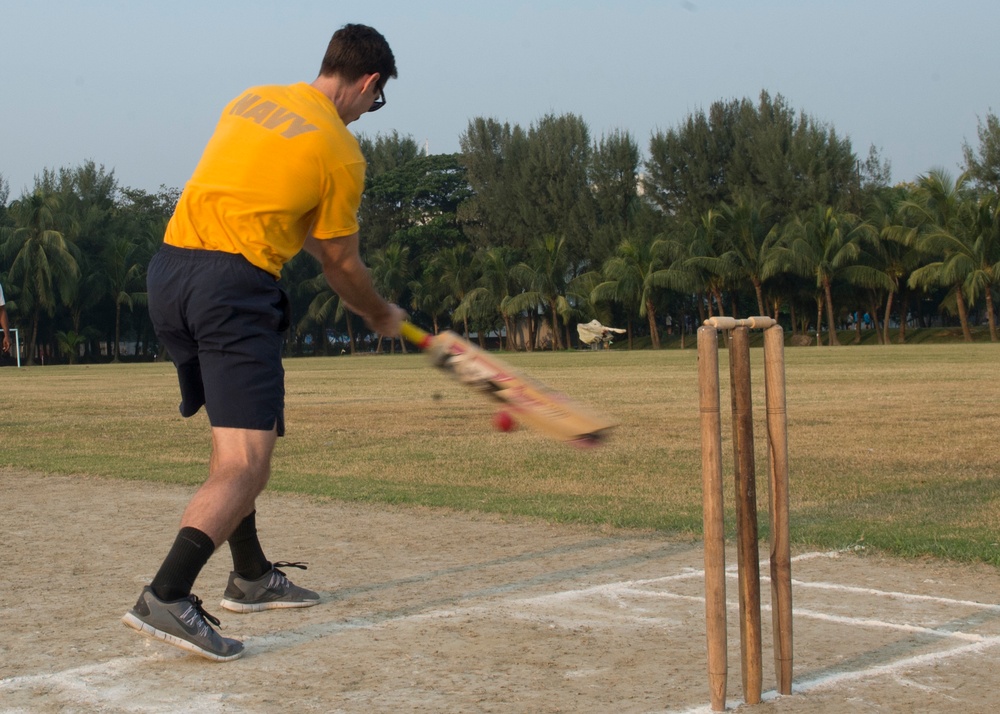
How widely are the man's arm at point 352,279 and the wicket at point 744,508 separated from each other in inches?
54.2

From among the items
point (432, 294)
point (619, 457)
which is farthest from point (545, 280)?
point (619, 457)

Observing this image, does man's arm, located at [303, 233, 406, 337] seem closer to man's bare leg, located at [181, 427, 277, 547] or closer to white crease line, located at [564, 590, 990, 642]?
man's bare leg, located at [181, 427, 277, 547]

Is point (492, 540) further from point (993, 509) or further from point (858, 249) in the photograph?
point (858, 249)

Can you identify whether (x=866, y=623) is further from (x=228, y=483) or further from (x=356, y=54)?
(x=356, y=54)

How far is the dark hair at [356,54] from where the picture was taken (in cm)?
441

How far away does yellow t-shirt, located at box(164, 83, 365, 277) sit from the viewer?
4.14 m

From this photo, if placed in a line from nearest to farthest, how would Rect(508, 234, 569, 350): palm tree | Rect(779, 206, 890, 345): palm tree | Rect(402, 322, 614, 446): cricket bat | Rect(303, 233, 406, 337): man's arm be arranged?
Rect(402, 322, 614, 446): cricket bat → Rect(303, 233, 406, 337): man's arm → Rect(779, 206, 890, 345): palm tree → Rect(508, 234, 569, 350): palm tree

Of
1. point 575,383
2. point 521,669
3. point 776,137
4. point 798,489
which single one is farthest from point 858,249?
point 521,669

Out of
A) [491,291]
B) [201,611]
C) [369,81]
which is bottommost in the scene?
[201,611]

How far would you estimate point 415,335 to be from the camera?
15.0ft

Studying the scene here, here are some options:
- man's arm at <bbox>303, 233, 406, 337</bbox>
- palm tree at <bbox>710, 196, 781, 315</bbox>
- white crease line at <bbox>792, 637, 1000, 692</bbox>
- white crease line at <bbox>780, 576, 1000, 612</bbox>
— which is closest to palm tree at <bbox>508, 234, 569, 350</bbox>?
palm tree at <bbox>710, 196, 781, 315</bbox>

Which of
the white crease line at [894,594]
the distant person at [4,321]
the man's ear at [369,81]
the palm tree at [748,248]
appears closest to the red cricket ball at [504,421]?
the man's ear at [369,81]

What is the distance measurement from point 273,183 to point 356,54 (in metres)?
0.65

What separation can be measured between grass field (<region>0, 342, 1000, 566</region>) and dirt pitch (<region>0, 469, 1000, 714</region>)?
0.95 m
